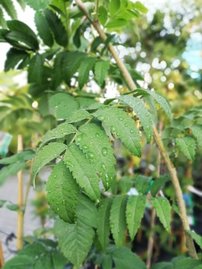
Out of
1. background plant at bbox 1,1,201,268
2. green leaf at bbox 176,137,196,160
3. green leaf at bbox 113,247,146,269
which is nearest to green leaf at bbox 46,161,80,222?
background plant at bbox 1,1,201,268

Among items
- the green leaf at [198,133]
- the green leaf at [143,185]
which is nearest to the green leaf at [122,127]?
the green leaf at [198,133]

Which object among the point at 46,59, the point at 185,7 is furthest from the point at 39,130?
the point at 185,7

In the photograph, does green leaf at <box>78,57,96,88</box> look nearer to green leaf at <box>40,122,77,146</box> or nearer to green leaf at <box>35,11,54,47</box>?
green leaf at <box>35,11,54,47</box>

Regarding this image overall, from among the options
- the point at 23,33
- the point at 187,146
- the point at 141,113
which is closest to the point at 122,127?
the point at 141,113

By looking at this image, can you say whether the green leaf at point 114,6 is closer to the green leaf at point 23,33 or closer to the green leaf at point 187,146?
the green leaf at point 23,33

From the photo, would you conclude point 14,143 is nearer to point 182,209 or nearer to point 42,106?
point 42,106
